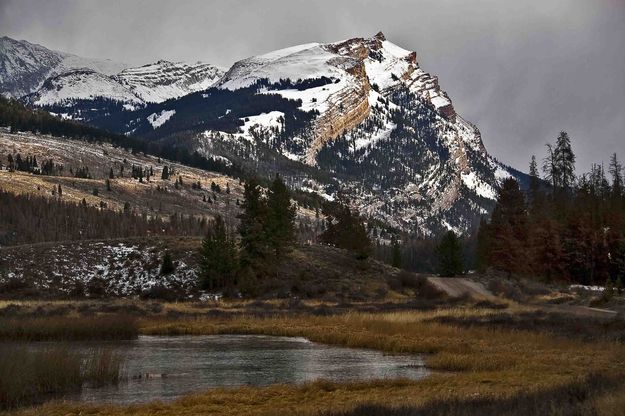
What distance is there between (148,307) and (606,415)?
58625mm

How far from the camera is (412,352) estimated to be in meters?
39.5

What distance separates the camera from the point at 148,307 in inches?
2665

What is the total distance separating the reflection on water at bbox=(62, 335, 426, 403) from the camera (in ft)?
89.4

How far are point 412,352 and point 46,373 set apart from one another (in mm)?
21244

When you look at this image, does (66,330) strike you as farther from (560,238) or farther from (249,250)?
(560,238)

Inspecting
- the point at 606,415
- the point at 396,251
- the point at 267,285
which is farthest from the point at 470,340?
the point at 396,251

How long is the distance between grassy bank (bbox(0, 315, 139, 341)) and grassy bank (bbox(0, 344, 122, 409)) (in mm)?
15041

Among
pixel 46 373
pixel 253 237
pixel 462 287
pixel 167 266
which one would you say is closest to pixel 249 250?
pixel 253 237

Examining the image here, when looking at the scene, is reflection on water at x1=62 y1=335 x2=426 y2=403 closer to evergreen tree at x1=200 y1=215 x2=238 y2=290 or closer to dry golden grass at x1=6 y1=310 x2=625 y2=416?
dry golden grass at x1=6 y1=310 x2=625 y2=416

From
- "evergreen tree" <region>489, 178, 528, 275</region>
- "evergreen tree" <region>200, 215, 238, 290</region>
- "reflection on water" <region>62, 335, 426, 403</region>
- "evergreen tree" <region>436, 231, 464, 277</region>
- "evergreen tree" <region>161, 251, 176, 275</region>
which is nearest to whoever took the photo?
"reflection on water" <region>62, 335, 426, 403</region>

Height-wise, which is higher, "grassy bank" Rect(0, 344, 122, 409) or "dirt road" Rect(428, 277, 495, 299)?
"dirt road" Rect(428, 277, 495, 299)

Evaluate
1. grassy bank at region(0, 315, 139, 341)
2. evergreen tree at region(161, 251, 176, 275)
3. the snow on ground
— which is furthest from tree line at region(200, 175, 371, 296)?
grassy bank at region(0, 315, 139, 341)

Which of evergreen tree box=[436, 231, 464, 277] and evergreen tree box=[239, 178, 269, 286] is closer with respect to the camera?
evergreen tree box=[239, 178, 269, 286]

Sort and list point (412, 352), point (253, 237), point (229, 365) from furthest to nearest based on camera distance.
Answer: point (253, 237)
point (412, 352)
point (229, 365)
